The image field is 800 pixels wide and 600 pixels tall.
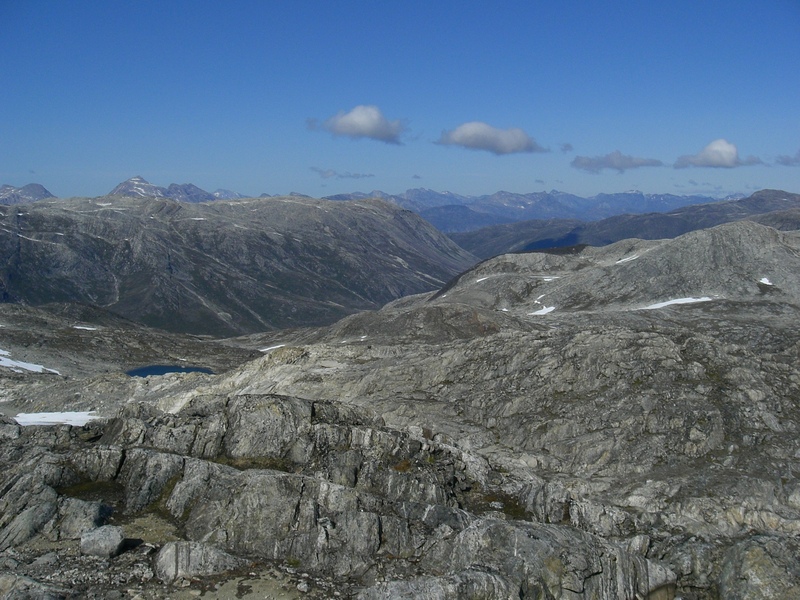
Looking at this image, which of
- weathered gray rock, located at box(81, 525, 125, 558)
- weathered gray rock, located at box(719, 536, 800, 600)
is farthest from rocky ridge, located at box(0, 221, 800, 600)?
weathered gray rock, located at box(81, 525, 125, 558)

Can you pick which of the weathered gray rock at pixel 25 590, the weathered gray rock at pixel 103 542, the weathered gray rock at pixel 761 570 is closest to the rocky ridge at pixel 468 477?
the weathered gray rock at pixel 761 570

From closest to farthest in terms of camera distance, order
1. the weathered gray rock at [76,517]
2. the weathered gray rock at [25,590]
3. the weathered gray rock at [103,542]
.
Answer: the weathered gray rock at [25,590]
the weathered gray rock at [103,542]
the weathered gray rock at [76,517]

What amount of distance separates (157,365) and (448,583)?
142471mm

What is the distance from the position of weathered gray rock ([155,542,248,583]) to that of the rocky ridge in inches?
4.3

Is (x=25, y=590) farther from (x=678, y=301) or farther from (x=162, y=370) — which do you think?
(x=678, y=301)

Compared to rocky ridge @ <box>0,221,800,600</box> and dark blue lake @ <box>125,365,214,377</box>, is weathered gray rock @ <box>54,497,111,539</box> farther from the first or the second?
A: dark blue lake @ <box>125,365,214,377</box>

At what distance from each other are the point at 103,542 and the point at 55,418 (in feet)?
160

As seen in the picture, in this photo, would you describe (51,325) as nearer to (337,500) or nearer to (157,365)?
(157,365)

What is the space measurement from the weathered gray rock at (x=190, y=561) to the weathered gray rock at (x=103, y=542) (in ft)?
7.14

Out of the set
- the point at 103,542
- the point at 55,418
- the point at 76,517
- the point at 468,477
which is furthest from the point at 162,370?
the point at 103,542

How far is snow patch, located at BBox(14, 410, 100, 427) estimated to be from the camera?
234 feet

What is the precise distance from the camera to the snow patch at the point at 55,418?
7119 cm

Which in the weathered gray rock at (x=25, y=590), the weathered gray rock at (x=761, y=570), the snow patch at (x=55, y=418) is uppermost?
the weathered gray rock at (x=25, y=590)

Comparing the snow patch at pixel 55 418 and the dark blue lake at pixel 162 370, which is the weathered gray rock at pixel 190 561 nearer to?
the snow patch at pixel 55 418
